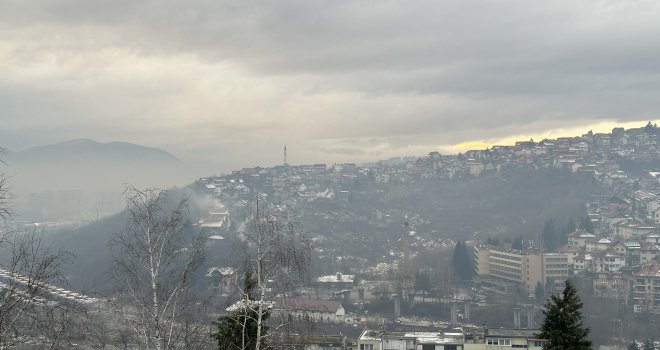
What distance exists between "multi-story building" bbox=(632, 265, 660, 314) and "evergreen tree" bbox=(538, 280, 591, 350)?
4942 cm

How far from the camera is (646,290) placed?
59656 mm

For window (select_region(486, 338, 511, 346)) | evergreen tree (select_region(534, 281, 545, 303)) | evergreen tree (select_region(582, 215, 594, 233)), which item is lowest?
evergreen tree (select_region(534, 281, 545, 303))

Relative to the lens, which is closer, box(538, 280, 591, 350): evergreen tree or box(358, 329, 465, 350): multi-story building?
box(538, 280, 591, 350): evergreen tree

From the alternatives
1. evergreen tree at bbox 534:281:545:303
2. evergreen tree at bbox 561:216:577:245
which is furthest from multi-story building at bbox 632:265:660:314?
evergreen tree at bbox 561:216:577:245

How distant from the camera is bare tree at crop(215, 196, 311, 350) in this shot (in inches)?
415

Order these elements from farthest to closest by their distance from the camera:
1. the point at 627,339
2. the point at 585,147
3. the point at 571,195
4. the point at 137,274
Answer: the point at 585,147, the point at 571,195, the point at 627,339, the point at 137,274

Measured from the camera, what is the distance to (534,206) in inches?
4621

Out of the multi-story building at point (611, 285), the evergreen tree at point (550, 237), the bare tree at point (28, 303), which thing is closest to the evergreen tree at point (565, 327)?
Result: the bare tree at point (28, 303)

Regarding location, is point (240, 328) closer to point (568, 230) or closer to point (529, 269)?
point (529, 269)

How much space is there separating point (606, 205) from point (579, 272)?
136 ft

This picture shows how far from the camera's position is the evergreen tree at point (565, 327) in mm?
12414

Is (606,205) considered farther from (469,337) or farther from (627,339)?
(469,337)

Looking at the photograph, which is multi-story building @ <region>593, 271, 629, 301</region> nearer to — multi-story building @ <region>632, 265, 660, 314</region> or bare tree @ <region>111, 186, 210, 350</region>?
multi-story building @ <region>632, 265, 660, 314</region>

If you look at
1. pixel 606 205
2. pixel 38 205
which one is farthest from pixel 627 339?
pixel 38 205
